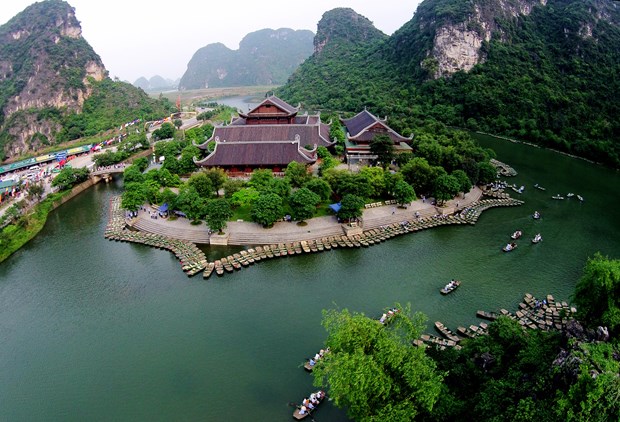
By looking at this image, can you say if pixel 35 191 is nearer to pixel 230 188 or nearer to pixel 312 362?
pixel 230 188

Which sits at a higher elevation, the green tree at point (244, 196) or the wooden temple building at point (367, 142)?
the wooden temple building at point (367, 142)

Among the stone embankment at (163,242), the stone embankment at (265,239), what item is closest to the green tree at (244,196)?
the stone embankment at (265,239)

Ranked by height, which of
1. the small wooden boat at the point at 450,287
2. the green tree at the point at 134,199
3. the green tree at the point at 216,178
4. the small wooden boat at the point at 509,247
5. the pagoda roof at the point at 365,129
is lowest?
the small wooden boat at the point at 450,287

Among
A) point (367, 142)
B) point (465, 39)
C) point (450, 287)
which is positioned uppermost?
point (465, 39)

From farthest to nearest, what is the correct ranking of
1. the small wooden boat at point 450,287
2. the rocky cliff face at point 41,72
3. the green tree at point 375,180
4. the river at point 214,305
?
the rocky cliff face at point 41,72
the green tree at point 375,180
the small wooden boat at point 450,287
the river at point 214,305

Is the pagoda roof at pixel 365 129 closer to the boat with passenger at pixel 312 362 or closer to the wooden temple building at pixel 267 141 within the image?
the wooden temple building at pixel 267 141

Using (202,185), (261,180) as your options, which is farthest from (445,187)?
(202,185)

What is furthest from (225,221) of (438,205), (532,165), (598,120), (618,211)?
(598,120)
